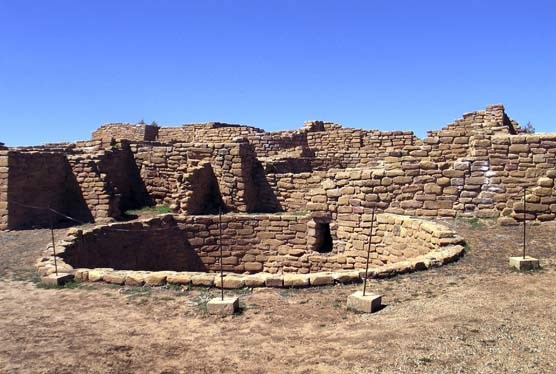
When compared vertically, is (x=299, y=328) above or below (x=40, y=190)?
below

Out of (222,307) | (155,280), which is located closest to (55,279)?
(155,280)

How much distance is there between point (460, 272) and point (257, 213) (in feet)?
30.5

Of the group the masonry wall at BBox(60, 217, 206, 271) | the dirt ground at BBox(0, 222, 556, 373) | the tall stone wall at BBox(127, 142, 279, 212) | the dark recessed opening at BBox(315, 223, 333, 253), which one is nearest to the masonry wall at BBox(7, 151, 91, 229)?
the tall stone wall at BBox(127, 142, 279, 212)

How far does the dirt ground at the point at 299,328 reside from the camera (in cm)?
598

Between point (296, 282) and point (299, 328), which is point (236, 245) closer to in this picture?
point (296, 282)

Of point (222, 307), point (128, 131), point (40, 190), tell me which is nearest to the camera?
point (222, 307)

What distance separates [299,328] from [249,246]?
30.0 ft

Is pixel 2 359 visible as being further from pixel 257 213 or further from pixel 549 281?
pixel 257 213

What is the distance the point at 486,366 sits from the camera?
18.1 feet

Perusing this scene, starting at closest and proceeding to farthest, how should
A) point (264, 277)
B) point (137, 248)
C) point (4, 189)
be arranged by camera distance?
point (264, 277) < point (137, 248) < point (4, 189)

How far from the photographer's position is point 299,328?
24.2 feet

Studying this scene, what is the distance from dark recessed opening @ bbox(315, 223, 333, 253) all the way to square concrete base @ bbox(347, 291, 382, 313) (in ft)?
24.3

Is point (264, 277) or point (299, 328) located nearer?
point (299, 328)

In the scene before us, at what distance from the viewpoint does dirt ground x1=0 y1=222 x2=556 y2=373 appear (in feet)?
19.6
